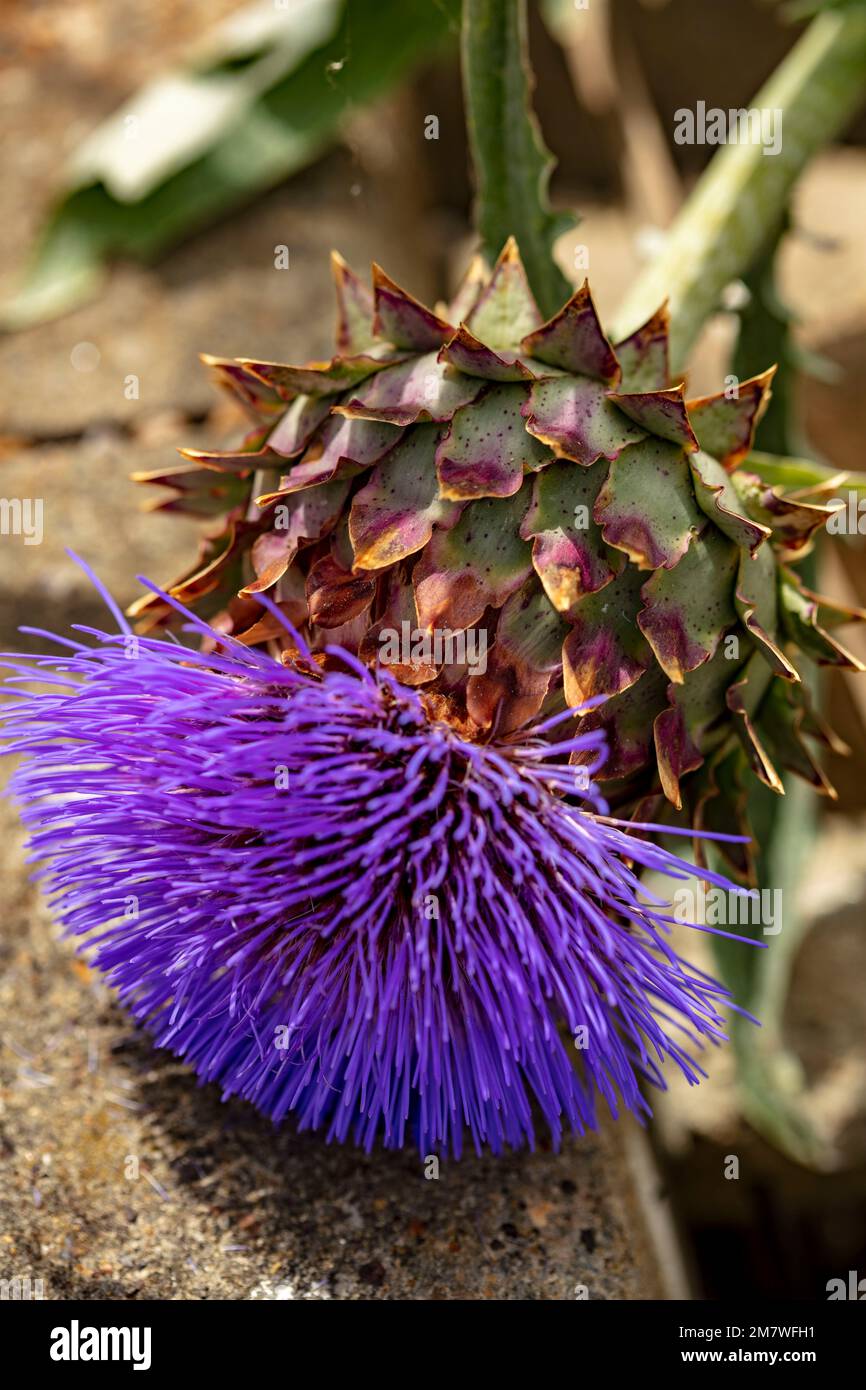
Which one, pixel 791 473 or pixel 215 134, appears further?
pixel 215 134

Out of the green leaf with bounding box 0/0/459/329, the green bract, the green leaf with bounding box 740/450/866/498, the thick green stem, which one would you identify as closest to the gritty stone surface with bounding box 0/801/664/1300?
the green bract

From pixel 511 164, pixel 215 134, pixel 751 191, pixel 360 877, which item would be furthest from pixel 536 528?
pixel 215 134

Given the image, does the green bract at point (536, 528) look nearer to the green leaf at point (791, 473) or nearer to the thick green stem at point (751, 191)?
the green leaf at point (791, 473)

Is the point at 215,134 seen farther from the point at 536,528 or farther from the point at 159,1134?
the point at 159,1134

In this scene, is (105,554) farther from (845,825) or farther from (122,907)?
(845,825)

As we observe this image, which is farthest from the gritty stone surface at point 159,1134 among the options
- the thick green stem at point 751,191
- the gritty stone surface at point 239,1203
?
the thick green stem at point 751,191

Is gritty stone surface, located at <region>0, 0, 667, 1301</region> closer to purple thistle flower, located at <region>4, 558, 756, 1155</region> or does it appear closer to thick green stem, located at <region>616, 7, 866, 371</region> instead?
purple thistle flower, located at <region>4, 558, 756, 1155</region>
